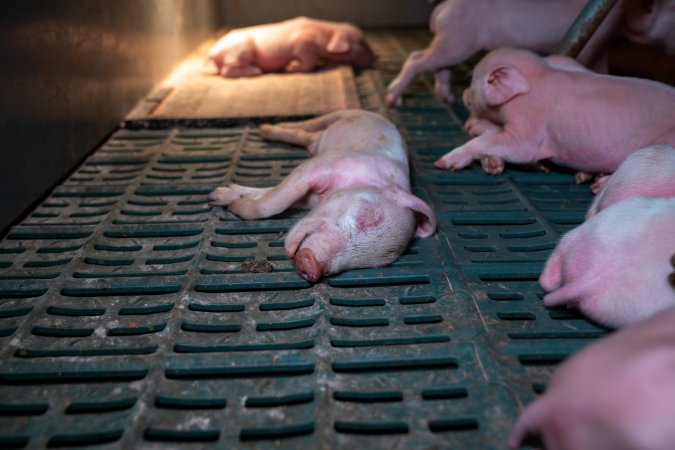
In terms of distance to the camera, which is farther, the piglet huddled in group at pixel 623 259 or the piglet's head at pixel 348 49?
the piglet's head at pixel 348 49

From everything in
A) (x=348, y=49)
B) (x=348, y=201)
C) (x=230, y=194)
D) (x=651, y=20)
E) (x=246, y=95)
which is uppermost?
(x=651, y=20)

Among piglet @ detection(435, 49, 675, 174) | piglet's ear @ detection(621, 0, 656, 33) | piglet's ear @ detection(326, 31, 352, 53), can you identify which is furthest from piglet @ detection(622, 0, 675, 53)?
piglet's ear @ detection(326, 31, 352, 53)

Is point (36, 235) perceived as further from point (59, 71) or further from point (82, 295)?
point (59, 71)

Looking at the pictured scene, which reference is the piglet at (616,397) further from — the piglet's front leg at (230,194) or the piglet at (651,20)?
the piglet at (651,20)

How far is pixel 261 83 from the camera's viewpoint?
5.35 meters

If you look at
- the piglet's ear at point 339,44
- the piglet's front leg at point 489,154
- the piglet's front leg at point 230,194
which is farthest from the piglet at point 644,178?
the piglet's ear at point 339,44

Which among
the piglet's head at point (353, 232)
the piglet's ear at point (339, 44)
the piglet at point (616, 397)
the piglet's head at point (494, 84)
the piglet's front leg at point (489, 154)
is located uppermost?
the piglet at point (616, 397)

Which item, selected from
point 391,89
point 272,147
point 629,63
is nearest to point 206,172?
point 272,147

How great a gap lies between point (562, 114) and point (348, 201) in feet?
4.62

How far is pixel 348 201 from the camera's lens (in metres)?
2.51

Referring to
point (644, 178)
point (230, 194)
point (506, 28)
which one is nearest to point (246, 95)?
point (506, 28)

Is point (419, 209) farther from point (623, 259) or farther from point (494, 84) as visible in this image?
point (494, 84)

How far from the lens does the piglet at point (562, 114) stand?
3.06 m

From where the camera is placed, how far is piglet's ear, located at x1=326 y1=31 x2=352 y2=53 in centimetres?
582
